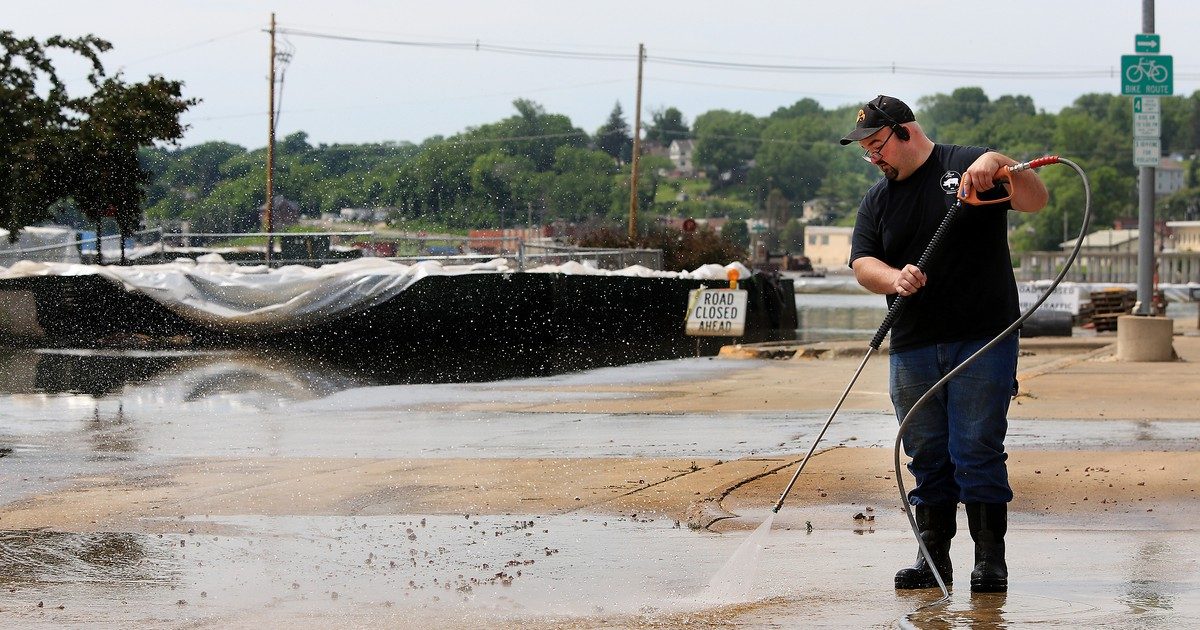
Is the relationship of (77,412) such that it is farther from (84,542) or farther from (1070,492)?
(1070,492)

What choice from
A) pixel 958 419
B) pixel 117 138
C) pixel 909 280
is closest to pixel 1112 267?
pixel 117 138

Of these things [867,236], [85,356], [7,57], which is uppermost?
[7,57]

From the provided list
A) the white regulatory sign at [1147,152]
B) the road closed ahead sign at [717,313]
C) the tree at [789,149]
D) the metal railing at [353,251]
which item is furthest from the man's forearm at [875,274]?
the tree at [789,149]

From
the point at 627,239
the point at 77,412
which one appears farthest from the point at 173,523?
the point at 627,239

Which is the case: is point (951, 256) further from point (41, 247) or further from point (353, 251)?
point (353, 251)

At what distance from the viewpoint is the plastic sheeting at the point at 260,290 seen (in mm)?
22781

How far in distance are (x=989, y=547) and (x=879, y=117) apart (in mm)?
1605

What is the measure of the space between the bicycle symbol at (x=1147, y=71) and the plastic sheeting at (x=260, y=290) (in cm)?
875

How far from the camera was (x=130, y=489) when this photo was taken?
8.96m

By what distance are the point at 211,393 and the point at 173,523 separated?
317 inches

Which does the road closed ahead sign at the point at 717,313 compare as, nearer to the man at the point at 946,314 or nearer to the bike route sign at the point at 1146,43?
the bike route sign at the point at 1146,43

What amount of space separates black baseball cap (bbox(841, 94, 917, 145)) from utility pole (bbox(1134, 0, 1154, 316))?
15822 millimetres

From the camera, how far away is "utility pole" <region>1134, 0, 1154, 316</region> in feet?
68.8

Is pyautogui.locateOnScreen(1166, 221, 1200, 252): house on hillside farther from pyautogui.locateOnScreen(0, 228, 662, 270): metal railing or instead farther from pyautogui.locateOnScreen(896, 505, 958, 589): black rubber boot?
pyautogui.locateOnScreen(896, 505, 958, 589): black rubber boot
